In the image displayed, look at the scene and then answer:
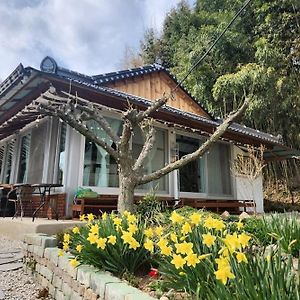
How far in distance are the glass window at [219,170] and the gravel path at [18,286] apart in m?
6.49

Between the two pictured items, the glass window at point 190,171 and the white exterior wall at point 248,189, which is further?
the white exterior wall at point 248,189

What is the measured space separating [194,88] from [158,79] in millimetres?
3098

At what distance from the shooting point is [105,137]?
6.64 metres

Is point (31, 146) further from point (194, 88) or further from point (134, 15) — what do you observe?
point (194, 88)

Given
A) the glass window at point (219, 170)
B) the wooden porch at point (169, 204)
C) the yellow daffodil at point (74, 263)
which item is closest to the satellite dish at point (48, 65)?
the wooden porch at point (169, 204)

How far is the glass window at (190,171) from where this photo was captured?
8.39 m

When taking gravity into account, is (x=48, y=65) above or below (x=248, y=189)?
above

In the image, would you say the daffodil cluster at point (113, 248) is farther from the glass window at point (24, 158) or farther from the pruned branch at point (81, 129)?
the glass window at point (24, 158)

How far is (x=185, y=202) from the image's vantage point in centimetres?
763

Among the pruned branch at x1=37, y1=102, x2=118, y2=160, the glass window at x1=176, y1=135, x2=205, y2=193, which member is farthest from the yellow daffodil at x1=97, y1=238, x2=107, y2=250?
the glass window at x1=176, y1=135, x2=205, y2=193

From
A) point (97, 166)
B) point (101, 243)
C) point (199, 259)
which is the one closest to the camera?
point (199, 259)

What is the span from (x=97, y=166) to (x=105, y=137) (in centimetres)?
69

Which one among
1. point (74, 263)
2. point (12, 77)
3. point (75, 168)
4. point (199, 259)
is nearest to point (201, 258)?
point (199, 259)

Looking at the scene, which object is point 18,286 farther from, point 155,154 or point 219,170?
point 219,170
